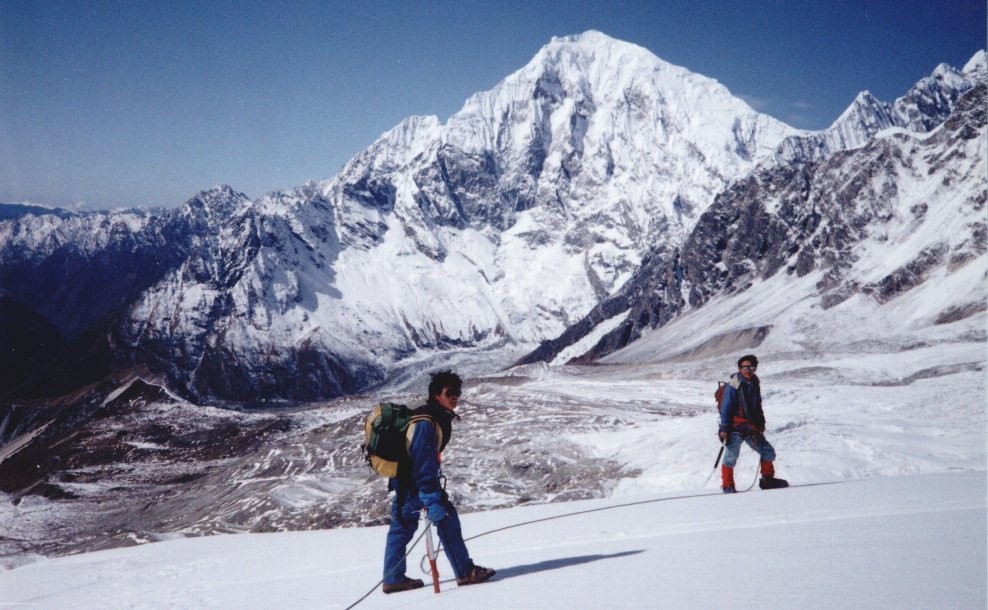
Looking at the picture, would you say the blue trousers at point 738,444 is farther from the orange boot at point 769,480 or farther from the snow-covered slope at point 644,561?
the snow-covered slope at point 644,561

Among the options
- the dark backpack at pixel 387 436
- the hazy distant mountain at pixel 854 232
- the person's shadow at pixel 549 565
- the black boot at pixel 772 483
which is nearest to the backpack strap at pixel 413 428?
the dark backpack at pixel 387 436

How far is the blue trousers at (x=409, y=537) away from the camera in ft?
29.2

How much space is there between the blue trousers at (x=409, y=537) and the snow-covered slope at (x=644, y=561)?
307 mm

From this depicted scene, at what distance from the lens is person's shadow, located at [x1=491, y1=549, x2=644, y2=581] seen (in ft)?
29.5

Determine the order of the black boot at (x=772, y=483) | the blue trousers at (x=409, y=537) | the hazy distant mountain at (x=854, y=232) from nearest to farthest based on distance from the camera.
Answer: the blue trousers at (x=409, y=537)
the black boot at (x=772, y=483)
the hazy distant mountain at (x=854, y=232)

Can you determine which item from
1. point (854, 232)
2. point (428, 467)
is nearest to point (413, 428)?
point (428, 467)

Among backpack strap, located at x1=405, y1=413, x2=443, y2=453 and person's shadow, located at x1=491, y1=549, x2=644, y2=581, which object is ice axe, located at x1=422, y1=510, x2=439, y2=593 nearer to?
person's shadow, located at x1=491, y1=549, x2=644, y2=581

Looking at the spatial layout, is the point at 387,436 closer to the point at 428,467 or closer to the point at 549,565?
the point at 428,467

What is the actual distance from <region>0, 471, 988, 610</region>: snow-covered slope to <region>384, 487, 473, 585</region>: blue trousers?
0.31 m

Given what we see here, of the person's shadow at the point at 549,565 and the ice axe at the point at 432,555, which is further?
the person's shadow at the point at 549,565

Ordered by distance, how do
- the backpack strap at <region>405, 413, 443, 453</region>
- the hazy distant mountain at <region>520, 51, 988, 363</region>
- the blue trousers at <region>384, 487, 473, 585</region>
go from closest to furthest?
the backpack strap at <region>405, 413, 443, 453</region>
the blue trousers at <region>384, 487, 473, 585</region>
the hazy distant mountain at <region>520, 51, 988, 363</region>

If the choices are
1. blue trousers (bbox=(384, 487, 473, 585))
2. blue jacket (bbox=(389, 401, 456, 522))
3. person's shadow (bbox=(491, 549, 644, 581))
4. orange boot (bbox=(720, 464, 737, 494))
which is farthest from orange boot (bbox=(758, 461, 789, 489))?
blue jacket (bbox=(389, 401, 456, 522))

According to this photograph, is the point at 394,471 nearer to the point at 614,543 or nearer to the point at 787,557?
the point at 614,543

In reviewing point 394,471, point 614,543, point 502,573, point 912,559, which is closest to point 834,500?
point 614,543
